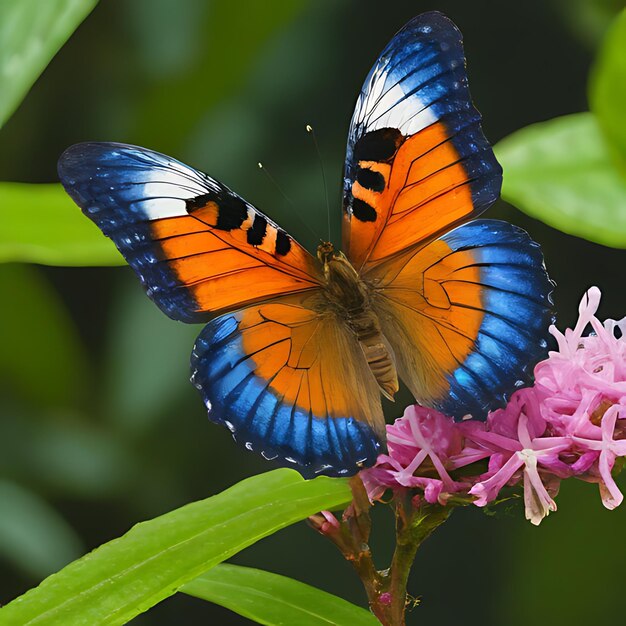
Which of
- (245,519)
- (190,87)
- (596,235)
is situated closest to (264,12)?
(190,87)

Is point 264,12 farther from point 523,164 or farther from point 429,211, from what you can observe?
point 429,211

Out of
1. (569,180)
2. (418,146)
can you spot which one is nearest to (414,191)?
(418,146)

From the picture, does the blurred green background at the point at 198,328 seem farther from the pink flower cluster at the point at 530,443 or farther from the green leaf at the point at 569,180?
the pink flower cluster at the point at 530,443

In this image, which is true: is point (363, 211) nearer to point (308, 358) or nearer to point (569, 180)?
point (308, 358)

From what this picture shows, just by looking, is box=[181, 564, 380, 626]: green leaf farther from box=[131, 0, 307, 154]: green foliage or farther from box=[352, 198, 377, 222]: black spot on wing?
box=[131, 0, 307, 154]: green foliage

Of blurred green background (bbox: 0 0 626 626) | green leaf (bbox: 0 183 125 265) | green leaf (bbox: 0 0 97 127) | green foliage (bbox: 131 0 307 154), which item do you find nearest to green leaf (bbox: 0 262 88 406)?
blurred green background (bbox: 0 0 626 626)

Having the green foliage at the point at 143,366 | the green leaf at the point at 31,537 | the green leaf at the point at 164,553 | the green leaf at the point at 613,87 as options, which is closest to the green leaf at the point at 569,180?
the green leaf at the point at 613,87
